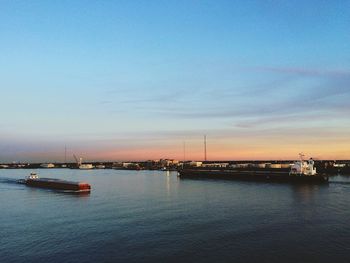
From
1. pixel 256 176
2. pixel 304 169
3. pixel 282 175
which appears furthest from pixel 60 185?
pixel 304 169

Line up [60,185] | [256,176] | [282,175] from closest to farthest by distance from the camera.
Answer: [60,185], [282,175], [256,176]

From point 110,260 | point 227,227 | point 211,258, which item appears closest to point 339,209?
point 227,227

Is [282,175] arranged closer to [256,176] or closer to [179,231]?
[256,176]

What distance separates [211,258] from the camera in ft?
128

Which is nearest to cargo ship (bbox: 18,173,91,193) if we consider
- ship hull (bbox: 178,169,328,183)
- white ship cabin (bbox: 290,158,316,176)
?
ship hull (bbox: 178,169,328,183)

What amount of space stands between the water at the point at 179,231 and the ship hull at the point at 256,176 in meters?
43.0

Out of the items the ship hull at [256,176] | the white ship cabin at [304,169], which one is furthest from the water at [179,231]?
the white ship cabin at [304,169]

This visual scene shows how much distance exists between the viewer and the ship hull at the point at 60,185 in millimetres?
108188

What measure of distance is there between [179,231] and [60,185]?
7454 centimetres

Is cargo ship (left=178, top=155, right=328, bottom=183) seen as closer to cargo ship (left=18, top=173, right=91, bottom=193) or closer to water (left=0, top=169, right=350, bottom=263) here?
water (left=0, top=169, right=350, bottom=263)

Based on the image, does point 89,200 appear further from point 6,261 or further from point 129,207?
point 6,261

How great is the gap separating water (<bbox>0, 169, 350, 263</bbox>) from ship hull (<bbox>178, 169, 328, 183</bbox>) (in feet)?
141

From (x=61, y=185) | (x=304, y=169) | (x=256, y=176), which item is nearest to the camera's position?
(x=61, y=185)

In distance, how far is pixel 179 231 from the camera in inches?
1991
